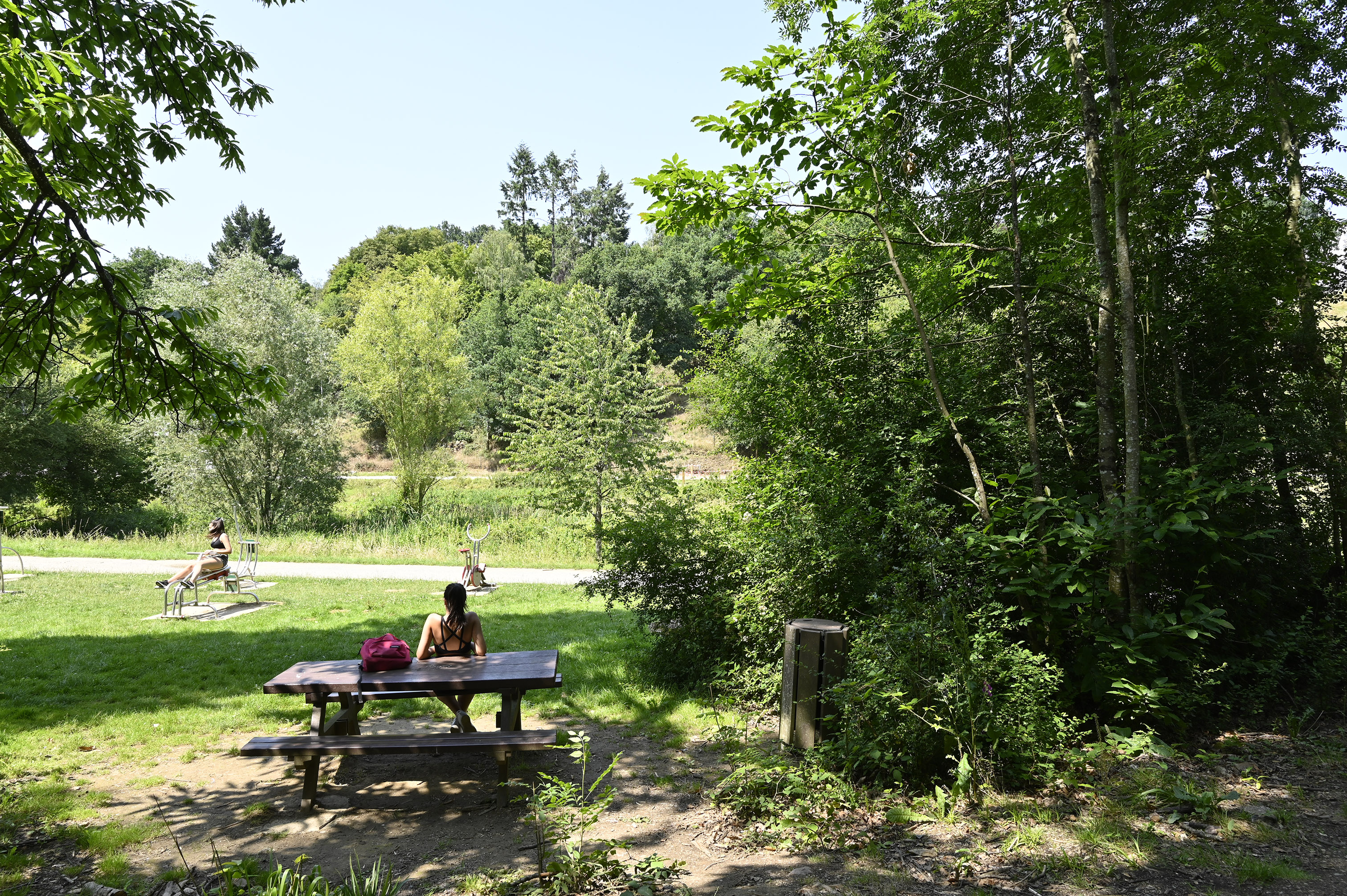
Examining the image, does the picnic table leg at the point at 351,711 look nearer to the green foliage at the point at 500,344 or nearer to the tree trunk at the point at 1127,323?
the tree trunk at the point at 1127,323

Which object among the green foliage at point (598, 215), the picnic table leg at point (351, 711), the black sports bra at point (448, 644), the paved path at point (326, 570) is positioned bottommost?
the paved path at point (326, 570)

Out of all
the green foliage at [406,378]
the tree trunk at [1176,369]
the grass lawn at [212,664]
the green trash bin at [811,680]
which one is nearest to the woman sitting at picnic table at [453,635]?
the grass lawn at [212,664]

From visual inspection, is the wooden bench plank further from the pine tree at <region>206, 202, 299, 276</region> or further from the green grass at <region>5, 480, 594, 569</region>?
the pine tree at <region>206, 202, 299, 276</region>

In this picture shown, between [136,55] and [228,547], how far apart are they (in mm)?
7360

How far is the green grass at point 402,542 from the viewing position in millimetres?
16016

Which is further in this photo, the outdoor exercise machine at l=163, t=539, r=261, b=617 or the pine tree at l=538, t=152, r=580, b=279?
the pine tree at l=538, t=152, r=580, b=279

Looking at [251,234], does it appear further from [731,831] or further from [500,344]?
[731,831]

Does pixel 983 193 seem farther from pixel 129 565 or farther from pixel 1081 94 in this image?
pixel 129 565

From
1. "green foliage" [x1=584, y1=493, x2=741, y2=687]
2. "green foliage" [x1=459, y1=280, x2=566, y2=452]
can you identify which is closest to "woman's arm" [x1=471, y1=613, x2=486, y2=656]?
"green foliage" [x1=584, y1=493, x2=741, y2=687]

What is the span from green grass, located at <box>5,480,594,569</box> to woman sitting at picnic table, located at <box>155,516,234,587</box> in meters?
4.23

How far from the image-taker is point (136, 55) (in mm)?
6055

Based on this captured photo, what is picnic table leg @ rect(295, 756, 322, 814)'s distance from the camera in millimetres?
4469

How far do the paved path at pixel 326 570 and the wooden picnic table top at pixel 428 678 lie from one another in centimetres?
772

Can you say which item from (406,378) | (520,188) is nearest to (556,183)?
(520,188)
